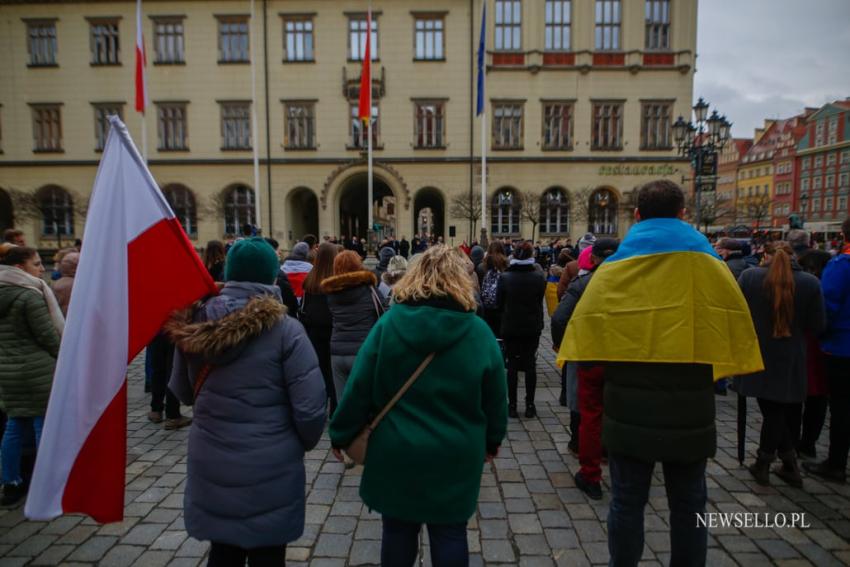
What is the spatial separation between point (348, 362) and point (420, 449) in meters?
2.55

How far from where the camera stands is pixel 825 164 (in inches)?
2667

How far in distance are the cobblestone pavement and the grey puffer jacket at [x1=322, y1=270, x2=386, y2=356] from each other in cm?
108

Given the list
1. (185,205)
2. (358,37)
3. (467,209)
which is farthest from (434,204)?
(185,205)

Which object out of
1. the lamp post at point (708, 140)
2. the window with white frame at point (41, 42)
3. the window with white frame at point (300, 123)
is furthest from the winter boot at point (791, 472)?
the window with white frame at point (41, 42)

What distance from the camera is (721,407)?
19.8 ft

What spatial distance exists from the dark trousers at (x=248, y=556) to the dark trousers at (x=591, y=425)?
8.03 feet

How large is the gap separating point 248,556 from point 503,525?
183cm

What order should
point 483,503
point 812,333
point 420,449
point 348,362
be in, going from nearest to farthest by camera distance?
point 420,449 → point 483,503 → point 812,333 → point 348,362

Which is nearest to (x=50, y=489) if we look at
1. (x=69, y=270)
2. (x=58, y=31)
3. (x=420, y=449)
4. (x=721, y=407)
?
(x=420, y=449)

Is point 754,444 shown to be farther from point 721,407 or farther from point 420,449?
point 420,449

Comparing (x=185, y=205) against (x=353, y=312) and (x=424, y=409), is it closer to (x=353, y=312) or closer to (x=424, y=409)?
(x=353, y=312)

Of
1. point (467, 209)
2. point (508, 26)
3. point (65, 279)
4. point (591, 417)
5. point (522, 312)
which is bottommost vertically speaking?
point (591, 417)

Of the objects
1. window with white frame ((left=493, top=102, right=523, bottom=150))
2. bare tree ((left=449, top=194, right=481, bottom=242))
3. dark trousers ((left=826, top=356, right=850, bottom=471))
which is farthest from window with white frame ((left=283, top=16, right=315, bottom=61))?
dark trousers ((left=826, top=356, right=850, bottom=471))

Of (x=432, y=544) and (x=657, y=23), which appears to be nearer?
(x=432, y=544)
